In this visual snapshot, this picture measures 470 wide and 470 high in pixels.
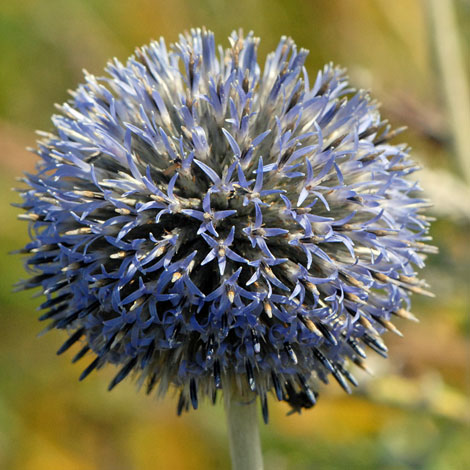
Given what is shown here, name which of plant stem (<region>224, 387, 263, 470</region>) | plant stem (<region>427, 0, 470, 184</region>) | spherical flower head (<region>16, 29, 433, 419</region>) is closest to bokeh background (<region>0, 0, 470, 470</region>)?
plant stem (<region>427, 0, 470, 184</region>)

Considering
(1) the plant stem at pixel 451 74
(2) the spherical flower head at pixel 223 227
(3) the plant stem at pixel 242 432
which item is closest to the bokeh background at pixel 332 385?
(1) the plant stem at pixel 451 74

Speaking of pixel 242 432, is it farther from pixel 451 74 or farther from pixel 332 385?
pixel 451 74

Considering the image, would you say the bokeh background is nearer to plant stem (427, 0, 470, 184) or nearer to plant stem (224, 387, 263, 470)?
plant stem (427, 0, 470, 184)

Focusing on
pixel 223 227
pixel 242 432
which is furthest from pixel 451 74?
pixel 242 432

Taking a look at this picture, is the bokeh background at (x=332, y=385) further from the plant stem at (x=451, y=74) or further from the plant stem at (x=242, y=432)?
the plant stem at (x=242, y=432)

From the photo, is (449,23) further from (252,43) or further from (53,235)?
(53,235)

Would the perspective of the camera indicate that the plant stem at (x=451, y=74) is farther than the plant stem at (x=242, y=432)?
Yes

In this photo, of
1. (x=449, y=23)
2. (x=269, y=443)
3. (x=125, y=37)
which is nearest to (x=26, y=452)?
(x=269, y=443)
